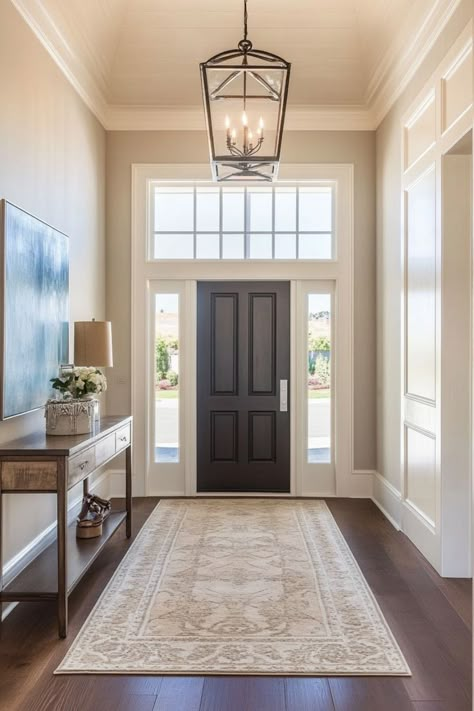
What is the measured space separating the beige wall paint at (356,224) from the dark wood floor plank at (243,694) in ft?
9.90

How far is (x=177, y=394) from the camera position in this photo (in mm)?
5152

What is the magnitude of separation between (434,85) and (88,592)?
12.7ft

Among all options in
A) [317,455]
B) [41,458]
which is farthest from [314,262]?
[41,458]

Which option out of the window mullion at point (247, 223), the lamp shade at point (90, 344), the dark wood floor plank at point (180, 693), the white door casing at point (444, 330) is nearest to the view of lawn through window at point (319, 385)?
the window mullion at point (247, 223)

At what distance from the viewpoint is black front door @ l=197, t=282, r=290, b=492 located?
5.13 meters

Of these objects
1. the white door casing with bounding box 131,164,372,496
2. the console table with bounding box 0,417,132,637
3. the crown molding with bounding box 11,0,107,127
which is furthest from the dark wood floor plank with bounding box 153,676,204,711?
the crown molding with bounding box 11,0,107,127

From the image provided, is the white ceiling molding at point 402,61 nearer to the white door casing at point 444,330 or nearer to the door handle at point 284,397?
the white door casing at point 444,330

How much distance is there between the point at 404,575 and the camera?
333 cm

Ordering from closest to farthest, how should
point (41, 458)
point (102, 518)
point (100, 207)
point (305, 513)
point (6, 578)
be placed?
1. point (41, 458)
2. point (6, 578)
3. point (102, 518)
4. point (305, 513)
5. point (100, 207)

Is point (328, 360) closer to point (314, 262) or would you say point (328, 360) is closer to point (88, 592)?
point (314, 262)

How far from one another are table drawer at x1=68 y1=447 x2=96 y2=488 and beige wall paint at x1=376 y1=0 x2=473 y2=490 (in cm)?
249

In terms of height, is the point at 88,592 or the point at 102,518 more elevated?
the point at 102,518

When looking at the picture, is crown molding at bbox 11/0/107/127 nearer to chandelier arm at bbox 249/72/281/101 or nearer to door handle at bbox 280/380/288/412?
chandelier arm at bbox 249/72/281/101

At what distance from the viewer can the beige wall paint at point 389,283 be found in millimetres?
4305
